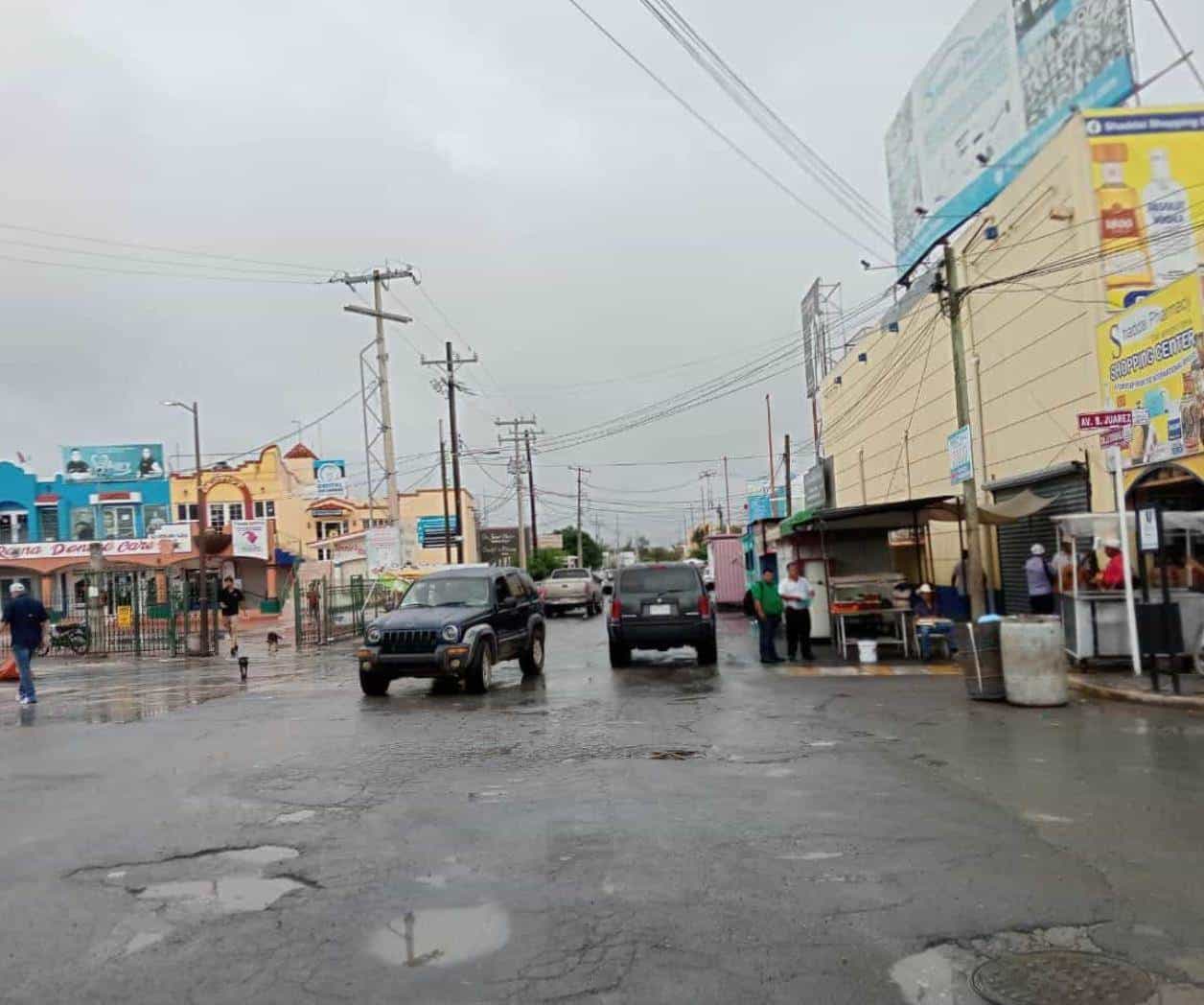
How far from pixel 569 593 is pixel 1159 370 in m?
26.5

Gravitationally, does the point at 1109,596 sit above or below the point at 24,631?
below

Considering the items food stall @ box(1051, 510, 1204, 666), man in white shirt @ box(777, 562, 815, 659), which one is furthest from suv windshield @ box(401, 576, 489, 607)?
food stall @ box(1051, 510, 1204, 666)

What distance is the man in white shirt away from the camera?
17.5 metres

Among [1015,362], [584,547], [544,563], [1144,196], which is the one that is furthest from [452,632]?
[584,547]

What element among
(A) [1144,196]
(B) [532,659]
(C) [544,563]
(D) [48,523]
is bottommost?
(B) [532,659]

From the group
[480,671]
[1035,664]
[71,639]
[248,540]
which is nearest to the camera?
[1035,664]

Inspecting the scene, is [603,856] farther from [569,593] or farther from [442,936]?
[569,593]

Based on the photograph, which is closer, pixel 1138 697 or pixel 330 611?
pixel 1138 697

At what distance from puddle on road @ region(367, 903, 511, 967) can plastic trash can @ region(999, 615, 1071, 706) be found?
826cm

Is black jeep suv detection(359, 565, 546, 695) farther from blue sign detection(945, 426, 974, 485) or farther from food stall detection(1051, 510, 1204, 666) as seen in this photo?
food stall detection(1051, 510, 1204, 666)

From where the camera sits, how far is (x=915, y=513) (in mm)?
19312

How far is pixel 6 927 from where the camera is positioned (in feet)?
17.4

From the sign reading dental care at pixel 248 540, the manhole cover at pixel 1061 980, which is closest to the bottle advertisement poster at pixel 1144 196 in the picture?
the manhole cover at pixel 1061 980

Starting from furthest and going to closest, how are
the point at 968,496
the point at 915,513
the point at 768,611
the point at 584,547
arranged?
the point at 584,547 < the point at 915,513 < the point at 768,611 < the point at 968,496
